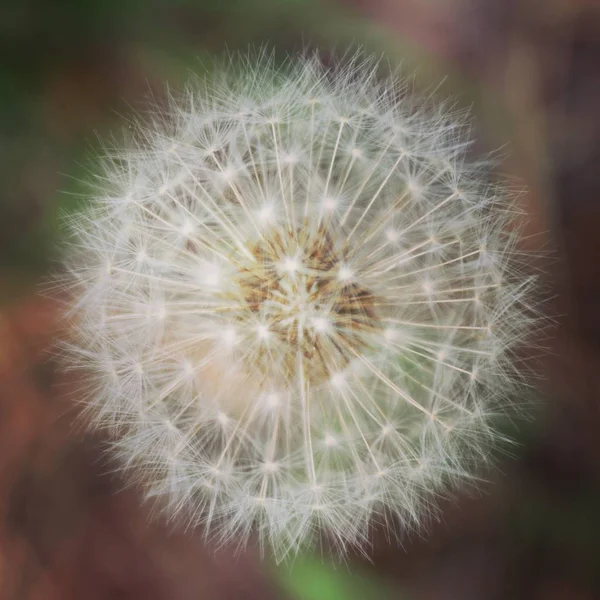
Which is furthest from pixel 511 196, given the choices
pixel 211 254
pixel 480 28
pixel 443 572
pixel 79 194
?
pixel 79 194

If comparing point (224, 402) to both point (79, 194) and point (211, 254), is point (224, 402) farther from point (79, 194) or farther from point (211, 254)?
point (79, 194)

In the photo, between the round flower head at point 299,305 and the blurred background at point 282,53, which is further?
the blurred background at point 282,53

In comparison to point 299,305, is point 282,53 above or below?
above

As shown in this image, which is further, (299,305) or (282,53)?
(282,53)

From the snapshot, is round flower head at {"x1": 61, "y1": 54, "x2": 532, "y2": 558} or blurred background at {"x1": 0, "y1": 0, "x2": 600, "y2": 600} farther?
blurred background at {"x1": 0, "y1": 0, "x2": 600, "y2": 600}
